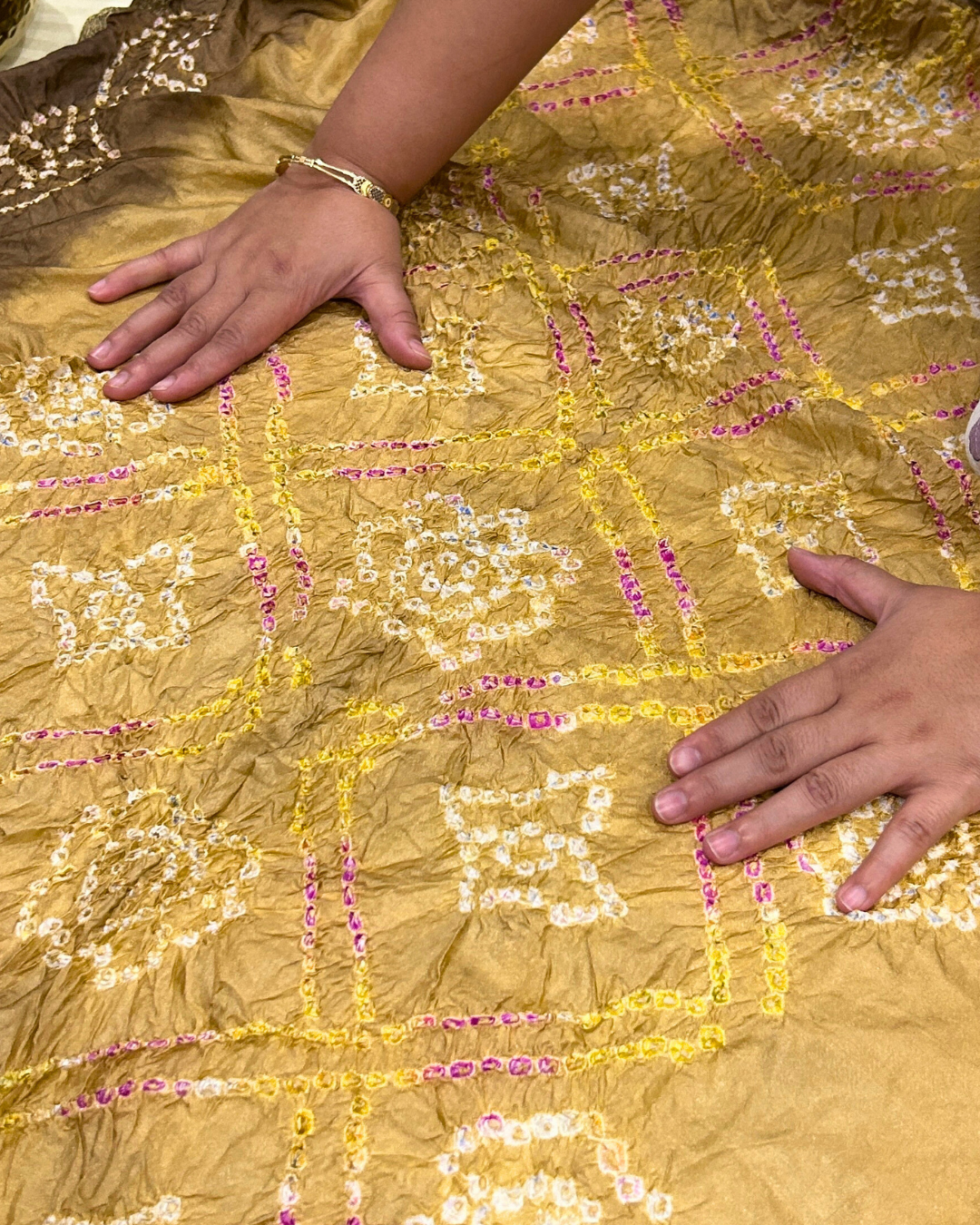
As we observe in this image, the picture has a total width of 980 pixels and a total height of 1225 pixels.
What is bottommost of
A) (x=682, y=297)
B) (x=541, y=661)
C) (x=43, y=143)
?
(x=541, y=661)

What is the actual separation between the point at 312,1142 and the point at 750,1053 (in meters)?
0.25

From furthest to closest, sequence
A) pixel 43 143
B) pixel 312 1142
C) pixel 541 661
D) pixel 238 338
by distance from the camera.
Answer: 1. pixel 43 143
2. pixel 238 338
3. pixel 541 661
4. pixel 312 1142

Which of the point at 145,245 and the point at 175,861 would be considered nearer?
the point at 175,861

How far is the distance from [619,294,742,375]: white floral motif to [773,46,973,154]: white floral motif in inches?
10.6

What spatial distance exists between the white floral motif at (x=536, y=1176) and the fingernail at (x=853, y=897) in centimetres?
19

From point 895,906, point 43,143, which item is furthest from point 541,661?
point 43,143

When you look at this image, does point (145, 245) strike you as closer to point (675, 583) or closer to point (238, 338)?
point (238, 338)

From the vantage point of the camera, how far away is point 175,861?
67cm

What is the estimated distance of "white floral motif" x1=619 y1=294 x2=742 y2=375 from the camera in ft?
2.96

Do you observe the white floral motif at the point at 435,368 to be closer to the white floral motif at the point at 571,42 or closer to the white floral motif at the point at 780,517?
the white floral motif at the point at 780,517

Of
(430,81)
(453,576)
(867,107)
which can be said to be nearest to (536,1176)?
(453,576)

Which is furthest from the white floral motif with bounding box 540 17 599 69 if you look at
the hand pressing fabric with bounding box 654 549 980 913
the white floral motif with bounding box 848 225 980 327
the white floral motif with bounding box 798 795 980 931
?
the white floral motif with bounding box 798 795 980 931

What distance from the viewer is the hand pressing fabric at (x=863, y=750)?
64 centimetres

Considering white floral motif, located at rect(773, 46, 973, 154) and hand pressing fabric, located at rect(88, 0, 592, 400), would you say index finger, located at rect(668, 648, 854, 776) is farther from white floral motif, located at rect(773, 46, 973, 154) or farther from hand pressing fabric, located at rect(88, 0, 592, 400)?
white floral motif, located at rect(773, 46, 973, 154)
